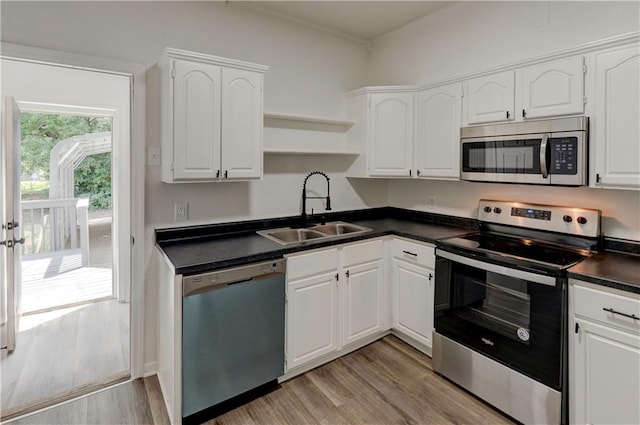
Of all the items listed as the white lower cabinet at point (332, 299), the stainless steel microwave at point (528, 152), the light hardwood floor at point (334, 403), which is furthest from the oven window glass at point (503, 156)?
the light hardwood floor at point (334, 403)

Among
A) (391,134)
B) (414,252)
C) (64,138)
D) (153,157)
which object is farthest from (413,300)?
(64,138)

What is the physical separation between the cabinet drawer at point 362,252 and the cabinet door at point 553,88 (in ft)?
4.49

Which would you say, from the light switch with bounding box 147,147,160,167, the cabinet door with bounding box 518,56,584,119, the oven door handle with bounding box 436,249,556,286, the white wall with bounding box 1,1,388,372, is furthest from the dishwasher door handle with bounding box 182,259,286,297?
the cabinet door with bounding box 518,56,584,119

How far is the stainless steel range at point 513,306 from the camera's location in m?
1.87

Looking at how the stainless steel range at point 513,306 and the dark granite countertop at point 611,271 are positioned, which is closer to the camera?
the dark granite countertop at point 611,271

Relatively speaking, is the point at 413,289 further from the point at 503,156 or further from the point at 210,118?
the point at 210,118

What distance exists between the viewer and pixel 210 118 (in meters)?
2.32

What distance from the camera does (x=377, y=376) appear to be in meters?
2.48

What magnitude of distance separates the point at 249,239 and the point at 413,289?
1.33 metres

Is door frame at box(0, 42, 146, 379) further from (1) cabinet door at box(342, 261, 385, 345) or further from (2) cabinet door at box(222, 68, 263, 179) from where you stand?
(1) cabinet door at box(342, 261, 385, 345)

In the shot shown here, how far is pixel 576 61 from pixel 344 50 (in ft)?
6.66

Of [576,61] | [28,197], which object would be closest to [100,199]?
[28,197]

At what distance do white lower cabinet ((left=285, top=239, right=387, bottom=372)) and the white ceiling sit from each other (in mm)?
1961

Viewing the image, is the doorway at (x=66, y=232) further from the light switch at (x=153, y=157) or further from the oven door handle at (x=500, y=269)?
the oven door handle at (x=500, y=269)
